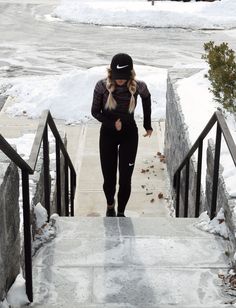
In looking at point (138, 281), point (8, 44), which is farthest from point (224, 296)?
point (8, 44)

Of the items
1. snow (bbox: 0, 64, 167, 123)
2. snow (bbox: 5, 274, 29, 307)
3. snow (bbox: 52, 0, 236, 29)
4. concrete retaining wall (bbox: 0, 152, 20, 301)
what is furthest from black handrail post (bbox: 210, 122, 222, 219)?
snow (bbox: 52, 0, 236, 29)

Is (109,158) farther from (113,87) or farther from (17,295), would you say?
(17,295)

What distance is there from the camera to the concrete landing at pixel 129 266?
12.9ft

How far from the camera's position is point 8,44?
2081 centimetres

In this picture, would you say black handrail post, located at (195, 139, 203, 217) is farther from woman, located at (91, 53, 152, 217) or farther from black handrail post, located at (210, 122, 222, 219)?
black handrail post, located at (210, 122, 222, 219)

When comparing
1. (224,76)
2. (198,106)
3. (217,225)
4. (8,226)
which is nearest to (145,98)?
(217,225)

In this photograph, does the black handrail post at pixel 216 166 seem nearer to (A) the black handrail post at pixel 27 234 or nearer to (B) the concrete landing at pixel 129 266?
(B) the concrete landing at pixel 129 266

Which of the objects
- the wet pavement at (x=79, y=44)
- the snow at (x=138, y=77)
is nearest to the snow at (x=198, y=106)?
the snow at (x=138, y=77)

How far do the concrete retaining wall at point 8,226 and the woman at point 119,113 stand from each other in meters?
1.88

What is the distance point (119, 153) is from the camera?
5.89m

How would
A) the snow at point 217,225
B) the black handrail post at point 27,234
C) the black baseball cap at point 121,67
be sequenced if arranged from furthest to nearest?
the black baseball cap at point 121,67, the snow at point 217,225, the black handrail post at point 27,234

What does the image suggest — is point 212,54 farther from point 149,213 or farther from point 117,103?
point 117,103

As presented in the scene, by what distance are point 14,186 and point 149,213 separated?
459 centimetres

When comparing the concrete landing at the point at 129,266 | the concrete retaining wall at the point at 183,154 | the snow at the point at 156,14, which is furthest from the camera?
the snow at the point at 156,14
